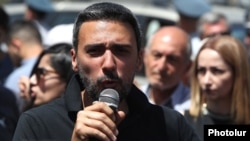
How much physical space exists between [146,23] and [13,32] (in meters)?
4.01

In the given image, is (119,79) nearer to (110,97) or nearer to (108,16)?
(110,97)

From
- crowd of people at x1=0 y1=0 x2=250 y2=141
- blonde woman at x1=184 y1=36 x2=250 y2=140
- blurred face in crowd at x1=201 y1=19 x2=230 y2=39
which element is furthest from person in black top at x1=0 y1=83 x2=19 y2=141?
blurred face in crowd at x1=201 y1=19 x2=230 y2=39

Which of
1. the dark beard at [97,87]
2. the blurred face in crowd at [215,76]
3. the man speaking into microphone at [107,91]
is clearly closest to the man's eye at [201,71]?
the blurred face in crowd at [215,76]

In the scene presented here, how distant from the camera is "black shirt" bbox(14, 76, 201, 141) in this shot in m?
3.66

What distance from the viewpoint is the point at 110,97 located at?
11.1ft

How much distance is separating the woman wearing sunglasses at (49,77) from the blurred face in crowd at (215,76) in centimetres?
93

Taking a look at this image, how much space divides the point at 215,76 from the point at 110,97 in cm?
277

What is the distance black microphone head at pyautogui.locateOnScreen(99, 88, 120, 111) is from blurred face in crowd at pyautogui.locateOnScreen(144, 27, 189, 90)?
11.3 ft

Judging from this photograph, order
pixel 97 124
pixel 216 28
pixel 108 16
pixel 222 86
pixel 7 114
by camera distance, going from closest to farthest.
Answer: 1. pixel 97 124
2. pixel 108 16
3. pixel 7 114
4. pixel 222 86
5. pixel 216 28

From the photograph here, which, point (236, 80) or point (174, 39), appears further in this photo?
point (174, 39)

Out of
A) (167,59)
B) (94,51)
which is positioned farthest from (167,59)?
(94,51)

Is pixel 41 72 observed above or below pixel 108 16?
below

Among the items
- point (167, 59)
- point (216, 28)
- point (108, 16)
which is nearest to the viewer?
point (108, 16)

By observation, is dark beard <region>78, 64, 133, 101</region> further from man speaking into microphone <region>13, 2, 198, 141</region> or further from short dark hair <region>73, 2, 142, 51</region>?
short dark hair <region>73, 2, 142, 51</region>
